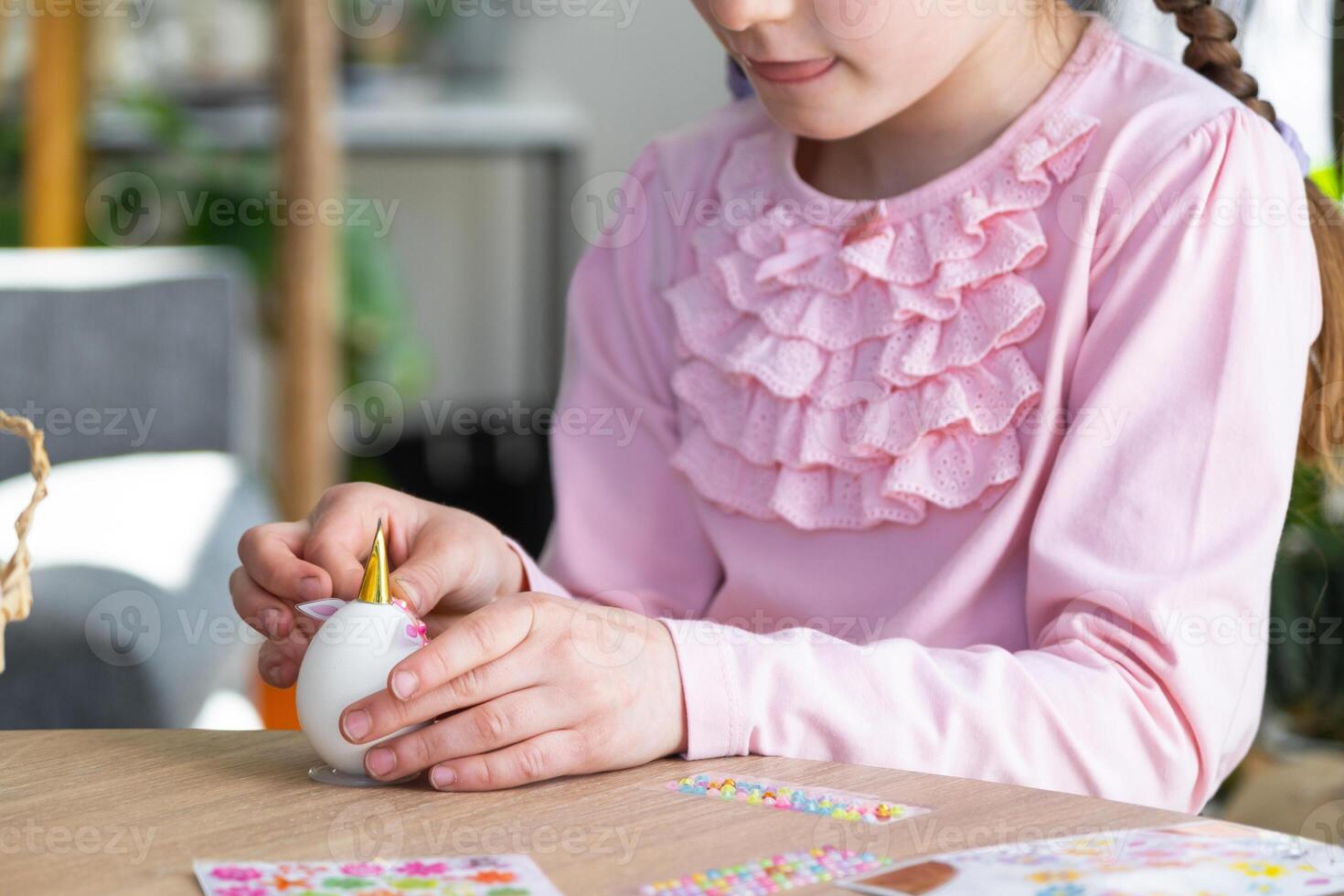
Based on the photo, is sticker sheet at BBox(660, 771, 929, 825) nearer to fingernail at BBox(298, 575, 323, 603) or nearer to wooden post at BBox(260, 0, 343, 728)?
fingernail at BBox(298, 575, 323, 603)

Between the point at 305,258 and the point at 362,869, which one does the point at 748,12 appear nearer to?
the point at 362,869

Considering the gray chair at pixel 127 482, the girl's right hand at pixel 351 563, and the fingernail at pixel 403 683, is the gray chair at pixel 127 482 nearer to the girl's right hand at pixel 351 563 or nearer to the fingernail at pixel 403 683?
the girl's right hand at pixel 351 563

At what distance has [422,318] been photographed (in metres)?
3.91

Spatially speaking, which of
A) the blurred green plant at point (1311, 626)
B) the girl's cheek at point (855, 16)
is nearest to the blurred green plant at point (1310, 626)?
the blurred green plant at point (1311, 626)

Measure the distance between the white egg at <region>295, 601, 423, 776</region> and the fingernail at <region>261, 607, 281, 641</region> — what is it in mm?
100

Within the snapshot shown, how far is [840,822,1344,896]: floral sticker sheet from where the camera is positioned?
0.52m

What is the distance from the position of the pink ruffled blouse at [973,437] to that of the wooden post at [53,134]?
5.24 feet

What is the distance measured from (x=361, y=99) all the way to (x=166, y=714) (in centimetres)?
247

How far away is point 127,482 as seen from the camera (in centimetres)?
166

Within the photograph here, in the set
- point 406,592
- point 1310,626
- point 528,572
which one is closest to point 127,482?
point 528,572

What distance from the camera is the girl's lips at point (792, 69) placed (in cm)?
86

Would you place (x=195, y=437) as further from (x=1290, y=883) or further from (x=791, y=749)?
(x=1290, y=883)

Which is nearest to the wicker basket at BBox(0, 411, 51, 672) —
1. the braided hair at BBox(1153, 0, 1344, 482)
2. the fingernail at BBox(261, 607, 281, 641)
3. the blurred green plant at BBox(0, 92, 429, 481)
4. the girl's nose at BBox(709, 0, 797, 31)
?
the fingernail at BBox(261, 607, 281, 641)

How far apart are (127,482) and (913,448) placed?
1.04 m
